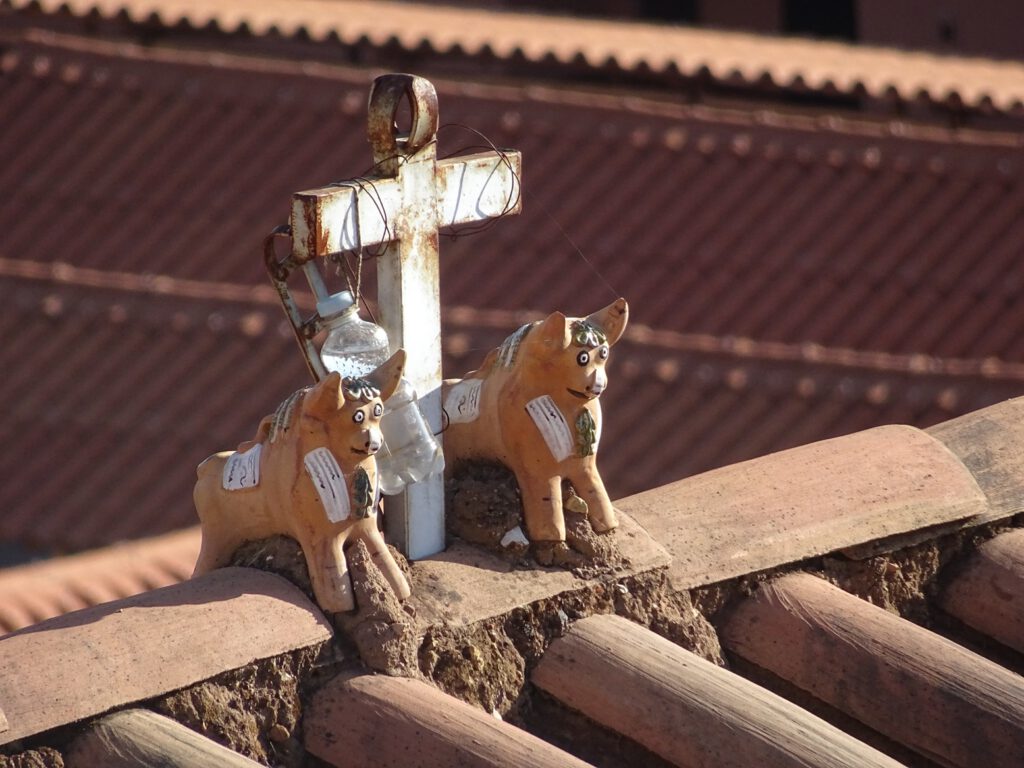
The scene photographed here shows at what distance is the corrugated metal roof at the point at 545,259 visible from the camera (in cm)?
775

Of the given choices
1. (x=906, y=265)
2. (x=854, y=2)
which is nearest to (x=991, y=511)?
(x=906, y=265)

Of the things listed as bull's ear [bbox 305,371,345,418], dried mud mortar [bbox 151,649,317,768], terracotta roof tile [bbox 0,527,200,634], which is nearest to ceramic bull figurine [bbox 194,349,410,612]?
bull's ear [bbox 305,371,345,418]

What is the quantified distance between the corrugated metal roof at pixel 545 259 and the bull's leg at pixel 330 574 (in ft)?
16.6

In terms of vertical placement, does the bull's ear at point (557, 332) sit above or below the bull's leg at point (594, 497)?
above

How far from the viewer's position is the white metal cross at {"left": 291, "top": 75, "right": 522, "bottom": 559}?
102 inches

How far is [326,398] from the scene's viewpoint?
8.17ft

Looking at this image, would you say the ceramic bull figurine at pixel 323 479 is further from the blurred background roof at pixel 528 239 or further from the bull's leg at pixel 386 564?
the blurred background roof at pixel 528 239

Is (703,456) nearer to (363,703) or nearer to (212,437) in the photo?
(212,437)

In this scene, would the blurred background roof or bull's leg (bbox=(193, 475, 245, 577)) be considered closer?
bull's leg (bbox=(193, 475, 245, 577))

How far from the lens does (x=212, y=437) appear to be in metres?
8.17

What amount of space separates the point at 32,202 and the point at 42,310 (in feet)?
1.55

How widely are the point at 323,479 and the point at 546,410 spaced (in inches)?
15.0

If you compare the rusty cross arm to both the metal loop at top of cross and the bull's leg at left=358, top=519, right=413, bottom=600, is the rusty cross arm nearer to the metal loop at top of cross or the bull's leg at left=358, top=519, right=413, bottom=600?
the metal loop at top of cross

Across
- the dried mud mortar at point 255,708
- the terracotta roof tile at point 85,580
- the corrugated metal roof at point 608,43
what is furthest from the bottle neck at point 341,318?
the corrugated metal roof at point 608,43
